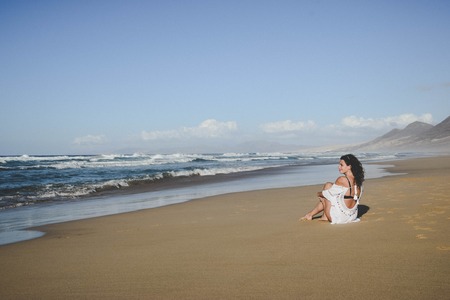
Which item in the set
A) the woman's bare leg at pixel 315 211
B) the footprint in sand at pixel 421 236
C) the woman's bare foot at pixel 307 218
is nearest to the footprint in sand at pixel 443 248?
the footprint in sand at pixel 421 236

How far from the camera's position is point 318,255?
3896 millimetres

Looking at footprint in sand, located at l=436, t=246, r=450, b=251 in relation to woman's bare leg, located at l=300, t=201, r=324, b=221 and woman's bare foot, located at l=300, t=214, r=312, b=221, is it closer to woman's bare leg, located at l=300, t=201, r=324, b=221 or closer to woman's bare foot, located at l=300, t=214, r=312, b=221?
woman's bare leg, located at l=300, t=201, r=324, b=221

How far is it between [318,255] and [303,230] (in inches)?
55.3

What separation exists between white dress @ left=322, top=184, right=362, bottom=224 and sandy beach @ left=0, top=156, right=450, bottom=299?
0.80ft

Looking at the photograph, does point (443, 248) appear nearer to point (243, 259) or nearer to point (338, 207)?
point (338, 207)

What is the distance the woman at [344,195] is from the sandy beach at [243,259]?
0.83 ft

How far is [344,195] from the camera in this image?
223 inches

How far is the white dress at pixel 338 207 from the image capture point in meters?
5.65

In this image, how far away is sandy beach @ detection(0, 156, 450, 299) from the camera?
303cm

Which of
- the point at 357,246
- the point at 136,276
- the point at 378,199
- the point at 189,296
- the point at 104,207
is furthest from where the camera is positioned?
the point at 104,207

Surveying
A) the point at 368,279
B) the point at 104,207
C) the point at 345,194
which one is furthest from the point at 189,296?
the point at 104,207

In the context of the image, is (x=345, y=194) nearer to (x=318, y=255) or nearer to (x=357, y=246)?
(x=357, y=246)

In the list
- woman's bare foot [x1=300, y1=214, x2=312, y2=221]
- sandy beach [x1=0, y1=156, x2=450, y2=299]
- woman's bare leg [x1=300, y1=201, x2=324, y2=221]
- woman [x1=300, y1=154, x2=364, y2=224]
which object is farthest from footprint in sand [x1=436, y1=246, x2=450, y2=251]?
woman's bare foot [x1=300, y1=214, x2=312, y2=221]

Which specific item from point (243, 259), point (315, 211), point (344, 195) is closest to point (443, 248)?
point (344, 195)
